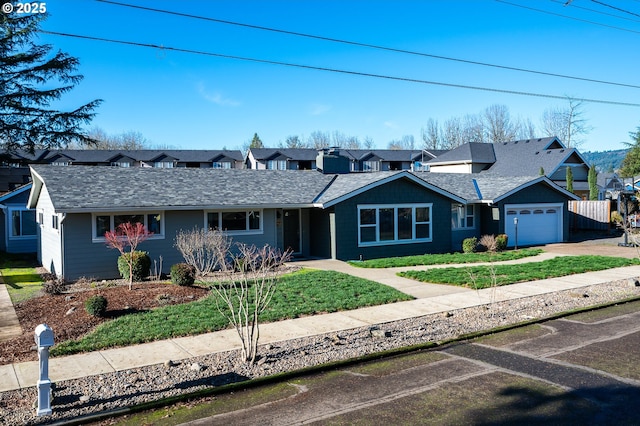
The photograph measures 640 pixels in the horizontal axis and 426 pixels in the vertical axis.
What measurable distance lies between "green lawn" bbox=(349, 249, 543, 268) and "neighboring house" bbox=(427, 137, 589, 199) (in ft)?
64.4

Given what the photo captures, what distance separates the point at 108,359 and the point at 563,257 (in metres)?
17.8

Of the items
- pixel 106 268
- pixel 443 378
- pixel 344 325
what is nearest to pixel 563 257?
pixel 344 325

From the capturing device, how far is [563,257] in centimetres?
2064

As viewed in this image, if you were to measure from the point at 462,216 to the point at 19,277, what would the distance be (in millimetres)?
18917

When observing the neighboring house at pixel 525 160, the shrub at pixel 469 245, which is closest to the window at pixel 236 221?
the shrub at pixel 469 245

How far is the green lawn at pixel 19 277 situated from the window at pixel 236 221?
587 centimetres

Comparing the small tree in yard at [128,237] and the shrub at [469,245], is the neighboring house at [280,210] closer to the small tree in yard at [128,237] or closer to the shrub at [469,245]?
the small tree in yard at [128,237]

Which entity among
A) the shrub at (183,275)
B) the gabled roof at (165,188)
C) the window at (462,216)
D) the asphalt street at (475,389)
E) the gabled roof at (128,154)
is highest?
the gabled roof at (128,154)

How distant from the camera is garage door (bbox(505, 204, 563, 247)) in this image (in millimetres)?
25812

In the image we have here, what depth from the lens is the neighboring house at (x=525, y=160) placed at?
41.0 m

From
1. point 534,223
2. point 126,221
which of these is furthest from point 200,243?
point 534,223

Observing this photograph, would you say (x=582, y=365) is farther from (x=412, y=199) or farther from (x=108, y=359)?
(x=412, y=199)

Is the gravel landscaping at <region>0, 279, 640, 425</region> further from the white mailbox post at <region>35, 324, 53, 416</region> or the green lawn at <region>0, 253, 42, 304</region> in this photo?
the green lawn at <region>0, 253, 42, 304</region>

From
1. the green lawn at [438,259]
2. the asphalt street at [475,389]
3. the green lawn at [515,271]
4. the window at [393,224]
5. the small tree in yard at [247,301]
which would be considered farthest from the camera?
the window at [393,224]
